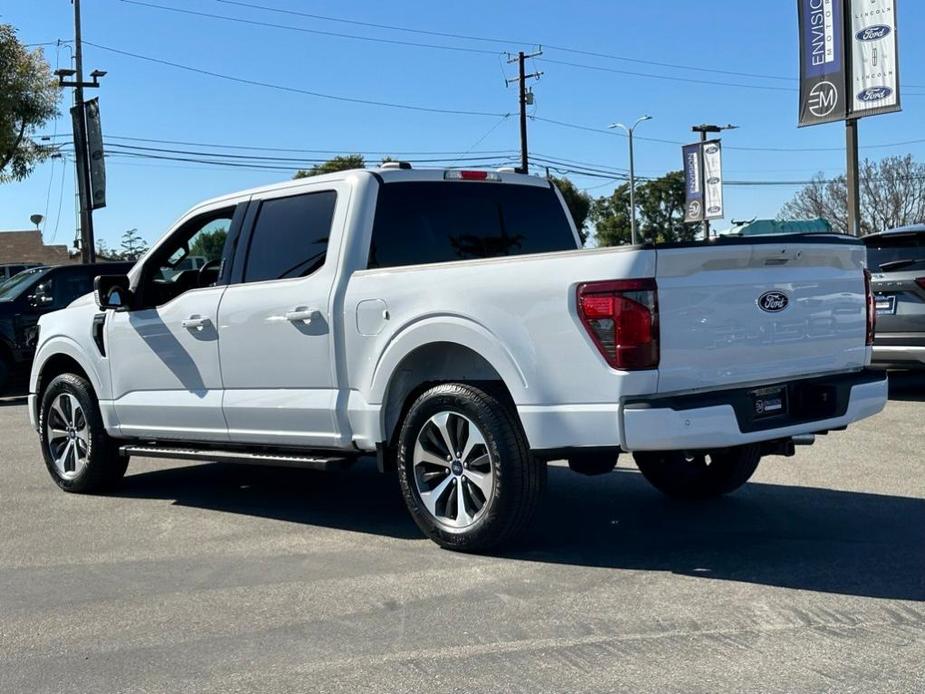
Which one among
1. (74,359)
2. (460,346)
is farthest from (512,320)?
(74,359)

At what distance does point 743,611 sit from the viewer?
4.66 meters

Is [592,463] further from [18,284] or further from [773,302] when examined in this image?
[18,284]

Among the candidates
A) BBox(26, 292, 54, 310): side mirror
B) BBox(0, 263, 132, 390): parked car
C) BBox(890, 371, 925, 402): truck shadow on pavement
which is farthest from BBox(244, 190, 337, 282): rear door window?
BBox(26, 292, 54, 310): side mirror

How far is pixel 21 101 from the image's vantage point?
30703 millimetres

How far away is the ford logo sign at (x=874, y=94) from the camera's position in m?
17.9

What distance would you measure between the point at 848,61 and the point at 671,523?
14.3m

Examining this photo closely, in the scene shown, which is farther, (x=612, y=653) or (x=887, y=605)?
(x=887, y=605)

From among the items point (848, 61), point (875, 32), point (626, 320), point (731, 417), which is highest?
point (875, 32)

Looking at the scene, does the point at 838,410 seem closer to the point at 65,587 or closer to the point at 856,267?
the point at 856,267

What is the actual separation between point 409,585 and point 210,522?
2.14 metres

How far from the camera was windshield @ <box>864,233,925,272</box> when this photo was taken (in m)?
10.8

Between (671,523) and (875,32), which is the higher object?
(875,32)

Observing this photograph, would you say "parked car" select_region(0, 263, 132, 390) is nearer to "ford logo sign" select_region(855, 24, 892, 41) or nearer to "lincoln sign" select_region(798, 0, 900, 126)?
"lincoln sign" select_region(798, 0, 900, 126)

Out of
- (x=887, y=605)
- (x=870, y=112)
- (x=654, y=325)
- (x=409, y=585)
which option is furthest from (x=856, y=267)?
(x=870, y=112)
